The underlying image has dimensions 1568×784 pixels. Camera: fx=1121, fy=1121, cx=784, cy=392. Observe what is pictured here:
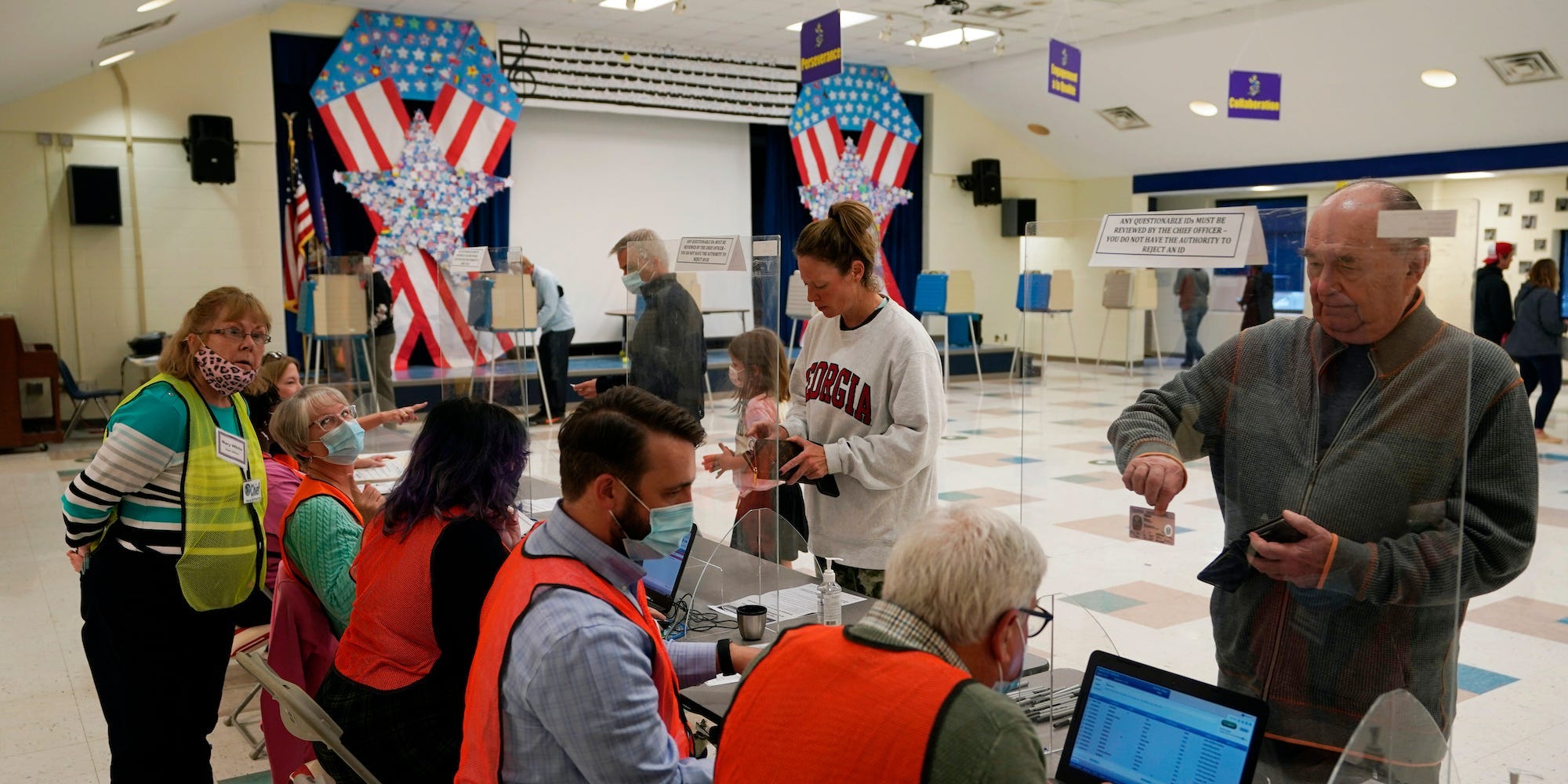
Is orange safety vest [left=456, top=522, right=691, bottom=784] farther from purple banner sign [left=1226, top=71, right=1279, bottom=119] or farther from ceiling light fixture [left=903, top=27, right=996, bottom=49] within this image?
ceiling light fixture [left=903, top=27, right=996, bottom=49]

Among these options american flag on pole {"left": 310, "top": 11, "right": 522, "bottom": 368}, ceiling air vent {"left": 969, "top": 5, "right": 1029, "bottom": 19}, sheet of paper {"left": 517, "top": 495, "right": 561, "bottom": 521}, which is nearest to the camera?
sheet of paper {"left": 517, "top": 495, "right": 561, "bottom": 521}

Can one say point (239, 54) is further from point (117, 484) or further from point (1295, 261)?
point (1295, 261)

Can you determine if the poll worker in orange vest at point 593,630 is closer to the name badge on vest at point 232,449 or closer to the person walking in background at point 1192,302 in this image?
the person walking in background at point 1192,302

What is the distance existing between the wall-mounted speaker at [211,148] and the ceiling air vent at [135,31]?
188 cm

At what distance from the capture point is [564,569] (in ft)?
5.46

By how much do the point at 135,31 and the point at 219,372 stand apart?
6202 mm

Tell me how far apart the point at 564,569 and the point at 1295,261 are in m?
1.22

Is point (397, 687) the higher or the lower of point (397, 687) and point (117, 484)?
the lower

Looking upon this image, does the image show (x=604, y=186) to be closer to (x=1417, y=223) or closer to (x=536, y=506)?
(x=536, y=506)

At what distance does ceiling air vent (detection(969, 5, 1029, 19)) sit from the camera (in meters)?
10.8

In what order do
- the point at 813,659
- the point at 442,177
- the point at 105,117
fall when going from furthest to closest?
the point at 442,177 → the point at 105,117 → the point at 813,659

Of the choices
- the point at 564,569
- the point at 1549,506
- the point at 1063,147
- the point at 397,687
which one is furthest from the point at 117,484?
the point at 1063,147

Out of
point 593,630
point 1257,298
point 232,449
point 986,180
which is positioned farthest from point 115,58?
point 986,180

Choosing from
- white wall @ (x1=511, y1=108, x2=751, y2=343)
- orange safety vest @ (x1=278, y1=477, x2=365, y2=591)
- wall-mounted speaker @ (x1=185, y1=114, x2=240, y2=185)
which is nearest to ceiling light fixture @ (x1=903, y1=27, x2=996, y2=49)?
white wall @ (x1=511, y1=108, x2=751, y2=343)
